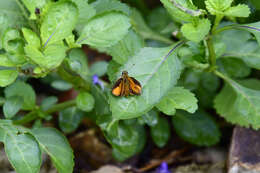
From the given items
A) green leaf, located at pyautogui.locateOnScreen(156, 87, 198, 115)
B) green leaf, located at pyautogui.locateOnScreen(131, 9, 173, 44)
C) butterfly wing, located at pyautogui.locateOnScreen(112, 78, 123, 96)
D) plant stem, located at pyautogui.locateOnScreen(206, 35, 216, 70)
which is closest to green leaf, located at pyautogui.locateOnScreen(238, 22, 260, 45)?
plant stem, located at pyautogui.locateOnScreen(206, 35, 216, 70)

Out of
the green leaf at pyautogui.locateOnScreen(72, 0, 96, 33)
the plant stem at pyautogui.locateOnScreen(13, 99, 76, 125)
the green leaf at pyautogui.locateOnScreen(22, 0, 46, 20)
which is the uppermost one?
the green leaf at pyautogui.locateOnScreen(22, 0, 46, 20)

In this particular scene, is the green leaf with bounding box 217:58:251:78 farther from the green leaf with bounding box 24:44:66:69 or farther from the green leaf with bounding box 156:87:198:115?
the green leaf with bounding box 24:44:66:69

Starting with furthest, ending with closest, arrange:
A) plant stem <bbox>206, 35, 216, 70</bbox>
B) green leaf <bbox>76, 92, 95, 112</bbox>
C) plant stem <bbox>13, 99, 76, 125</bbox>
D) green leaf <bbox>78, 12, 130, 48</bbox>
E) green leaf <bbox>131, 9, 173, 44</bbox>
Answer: green leaf <bbox>131, 9, 173, 44</bbox>
plant stem <bbox>13, 99, 76, 125</bbox>
green leaf <bbox>76, 92, 95, 112</bbox>
plant stem <bbox>206, 35, 216, 70</bbox>
green leaf <bbox>78, 12, 130, 48</bbox>

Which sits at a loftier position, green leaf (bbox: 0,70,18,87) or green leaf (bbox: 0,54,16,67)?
green leaf (bbox: 0,54,16,67)

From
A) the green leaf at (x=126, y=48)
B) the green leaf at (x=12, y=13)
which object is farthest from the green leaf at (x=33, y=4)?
the green leaf at (x=126, y=48)

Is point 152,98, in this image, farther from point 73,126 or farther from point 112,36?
point 73,126

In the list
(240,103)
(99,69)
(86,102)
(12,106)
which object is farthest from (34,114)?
(240,103)
